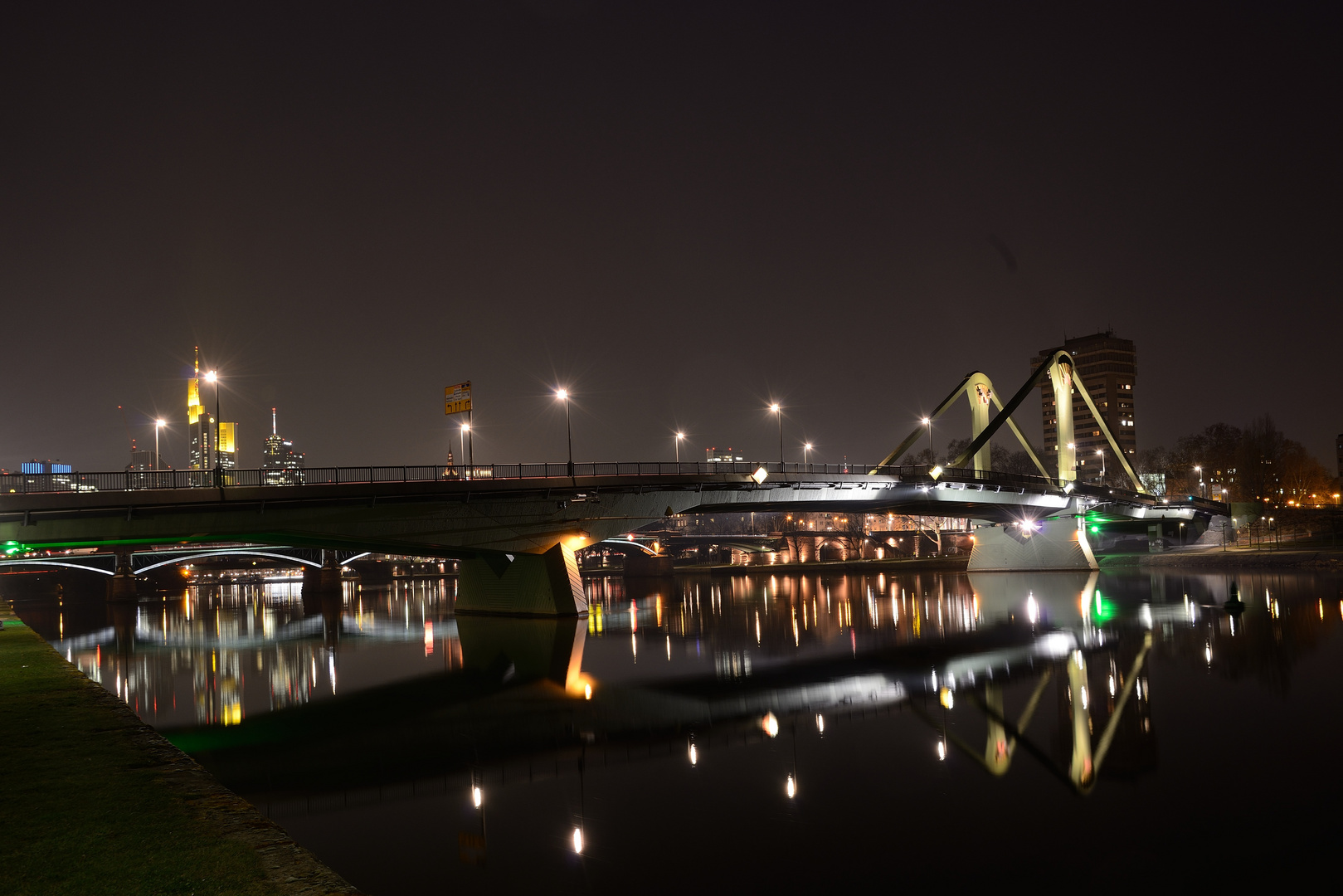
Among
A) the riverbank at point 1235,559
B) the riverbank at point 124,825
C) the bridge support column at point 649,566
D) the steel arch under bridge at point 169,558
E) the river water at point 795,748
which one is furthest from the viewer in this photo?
the bridge support column at point 649,566

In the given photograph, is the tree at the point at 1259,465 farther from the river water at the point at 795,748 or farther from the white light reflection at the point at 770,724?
the white light reflection at the point at 770,724

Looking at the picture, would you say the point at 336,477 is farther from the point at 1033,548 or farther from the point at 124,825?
the point at 1033,548

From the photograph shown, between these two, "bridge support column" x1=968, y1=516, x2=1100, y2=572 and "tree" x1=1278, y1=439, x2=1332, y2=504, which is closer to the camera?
"bridge support column" x1=968, y1=516, x2=1100, y2=572

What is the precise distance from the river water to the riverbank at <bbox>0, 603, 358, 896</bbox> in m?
2.12

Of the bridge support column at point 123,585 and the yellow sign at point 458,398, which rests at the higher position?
the yellow sign at point 458,398

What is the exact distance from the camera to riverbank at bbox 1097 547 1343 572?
250 ft

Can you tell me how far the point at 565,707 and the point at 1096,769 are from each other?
14.4 meters

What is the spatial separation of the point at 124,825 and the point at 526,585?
47.6 m

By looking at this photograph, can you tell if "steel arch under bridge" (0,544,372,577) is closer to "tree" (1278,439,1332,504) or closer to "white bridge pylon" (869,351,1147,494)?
"white bridge pylon" (869,351,1147,494)

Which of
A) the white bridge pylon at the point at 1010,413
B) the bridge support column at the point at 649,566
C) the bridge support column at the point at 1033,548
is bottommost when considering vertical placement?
the bridge support column at the point at 649,566

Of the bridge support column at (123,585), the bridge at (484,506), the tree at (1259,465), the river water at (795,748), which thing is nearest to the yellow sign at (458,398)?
the bridge at (484,506)

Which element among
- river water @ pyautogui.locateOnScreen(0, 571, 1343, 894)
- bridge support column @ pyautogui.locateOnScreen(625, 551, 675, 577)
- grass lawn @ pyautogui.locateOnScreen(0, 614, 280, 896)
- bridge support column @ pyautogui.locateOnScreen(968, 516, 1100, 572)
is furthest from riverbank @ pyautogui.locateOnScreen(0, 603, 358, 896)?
bridge support column @ pyautogui.locateOnScreen(625, 551, 675, 577)

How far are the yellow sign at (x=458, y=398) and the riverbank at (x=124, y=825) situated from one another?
43380 mm

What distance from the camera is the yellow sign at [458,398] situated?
2398 inches
